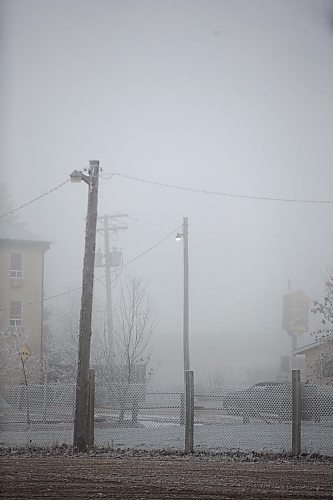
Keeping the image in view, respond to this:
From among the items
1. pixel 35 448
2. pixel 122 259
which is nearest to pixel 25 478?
pixel 35 448

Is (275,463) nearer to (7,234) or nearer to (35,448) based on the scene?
(35,448)

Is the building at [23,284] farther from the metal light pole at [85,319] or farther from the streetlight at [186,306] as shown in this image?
the metal light pole at [85,319]

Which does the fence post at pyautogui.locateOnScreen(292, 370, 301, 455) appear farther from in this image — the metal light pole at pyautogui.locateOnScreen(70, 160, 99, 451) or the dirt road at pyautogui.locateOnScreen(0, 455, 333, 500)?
the metal light pole at pyautogui.locateOnScreen(70, 160, 99, 451)

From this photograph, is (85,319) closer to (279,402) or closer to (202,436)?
(202,436)

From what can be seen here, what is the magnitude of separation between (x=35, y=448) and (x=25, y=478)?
223 centimetres

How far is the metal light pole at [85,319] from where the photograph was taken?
300 inches

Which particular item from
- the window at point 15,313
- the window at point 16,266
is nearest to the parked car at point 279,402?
the window at point 15,313

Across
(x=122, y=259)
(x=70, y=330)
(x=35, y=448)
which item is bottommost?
(x=35, y=448)

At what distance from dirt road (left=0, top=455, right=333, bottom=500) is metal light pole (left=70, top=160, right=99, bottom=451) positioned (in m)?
0.88

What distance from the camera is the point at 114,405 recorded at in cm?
873

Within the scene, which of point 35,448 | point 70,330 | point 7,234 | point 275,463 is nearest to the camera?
point 275,463

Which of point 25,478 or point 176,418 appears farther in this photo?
point 176,418

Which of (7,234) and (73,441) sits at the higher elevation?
(7,234)

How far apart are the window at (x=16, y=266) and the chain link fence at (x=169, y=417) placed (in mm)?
9586
